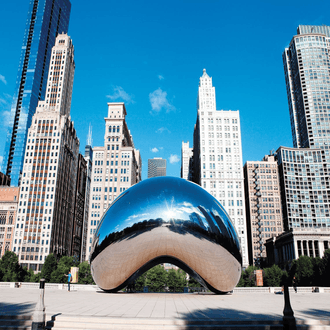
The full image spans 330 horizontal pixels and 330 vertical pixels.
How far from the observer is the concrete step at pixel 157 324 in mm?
8820

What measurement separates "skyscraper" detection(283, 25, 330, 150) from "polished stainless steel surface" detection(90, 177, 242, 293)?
126239mm

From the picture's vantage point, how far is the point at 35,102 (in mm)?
154500

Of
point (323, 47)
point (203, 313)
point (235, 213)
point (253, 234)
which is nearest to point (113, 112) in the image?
point (235, 213)

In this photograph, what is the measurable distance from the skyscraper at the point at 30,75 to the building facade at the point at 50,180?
38.7 meters

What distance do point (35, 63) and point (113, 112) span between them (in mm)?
71933

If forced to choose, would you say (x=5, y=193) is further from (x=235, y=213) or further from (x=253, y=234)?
(x=253, y=234)

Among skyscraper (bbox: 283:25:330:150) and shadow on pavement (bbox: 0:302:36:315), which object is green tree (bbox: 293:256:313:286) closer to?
shadow on pavement (bbox: 0:302:36:315)

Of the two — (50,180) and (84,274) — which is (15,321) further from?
(50,180)

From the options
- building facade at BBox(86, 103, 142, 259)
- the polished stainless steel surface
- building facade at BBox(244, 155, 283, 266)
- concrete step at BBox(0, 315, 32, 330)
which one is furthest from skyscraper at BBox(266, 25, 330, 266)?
concrete step at BBox(0, 315, 32, 330)

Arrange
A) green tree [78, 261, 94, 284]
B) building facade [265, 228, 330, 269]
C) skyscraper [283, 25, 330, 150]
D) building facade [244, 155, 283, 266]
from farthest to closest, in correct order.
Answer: skyscraper [283, 25, 330, 150] < building facade [244, 155, 283, 266] < building facade [265, 228, 330, 269] < green tree [78, 261, 94, 284]

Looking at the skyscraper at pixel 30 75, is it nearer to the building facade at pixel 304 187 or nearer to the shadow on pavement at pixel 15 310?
the building facade at pixel 304 187

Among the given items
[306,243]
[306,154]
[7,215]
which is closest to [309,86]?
[306,154]

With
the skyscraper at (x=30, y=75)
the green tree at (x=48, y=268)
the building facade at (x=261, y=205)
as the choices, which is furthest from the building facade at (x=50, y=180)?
the building facade at (x=261, y=205)

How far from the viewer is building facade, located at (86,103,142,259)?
99812mm
